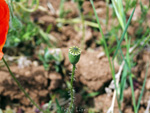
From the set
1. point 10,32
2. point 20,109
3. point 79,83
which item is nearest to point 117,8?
point 79,83

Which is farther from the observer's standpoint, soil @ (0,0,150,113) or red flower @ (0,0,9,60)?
soil @ (0,0,150,113)

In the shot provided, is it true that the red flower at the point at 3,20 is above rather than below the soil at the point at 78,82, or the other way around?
above

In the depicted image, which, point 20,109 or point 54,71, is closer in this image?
point 20,109

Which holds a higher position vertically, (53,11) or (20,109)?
(53,11)

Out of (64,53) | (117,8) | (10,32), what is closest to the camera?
(117,8)

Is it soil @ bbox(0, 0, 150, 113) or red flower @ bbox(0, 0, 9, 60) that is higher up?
red flower @ bbox(0, 0, 9, 60)

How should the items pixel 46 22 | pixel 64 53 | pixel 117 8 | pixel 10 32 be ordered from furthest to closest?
pixel 46 22
pixel 64 53
pixel 10 32
pixel 117 8

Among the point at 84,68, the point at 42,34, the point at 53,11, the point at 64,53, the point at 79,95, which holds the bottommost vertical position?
the point at 79,95

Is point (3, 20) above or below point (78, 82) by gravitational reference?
above

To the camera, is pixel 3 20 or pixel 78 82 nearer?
pixel 3 20

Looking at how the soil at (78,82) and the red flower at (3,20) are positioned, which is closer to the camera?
the red flower at (3,20)

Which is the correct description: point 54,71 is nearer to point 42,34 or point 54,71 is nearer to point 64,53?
point 64,53
